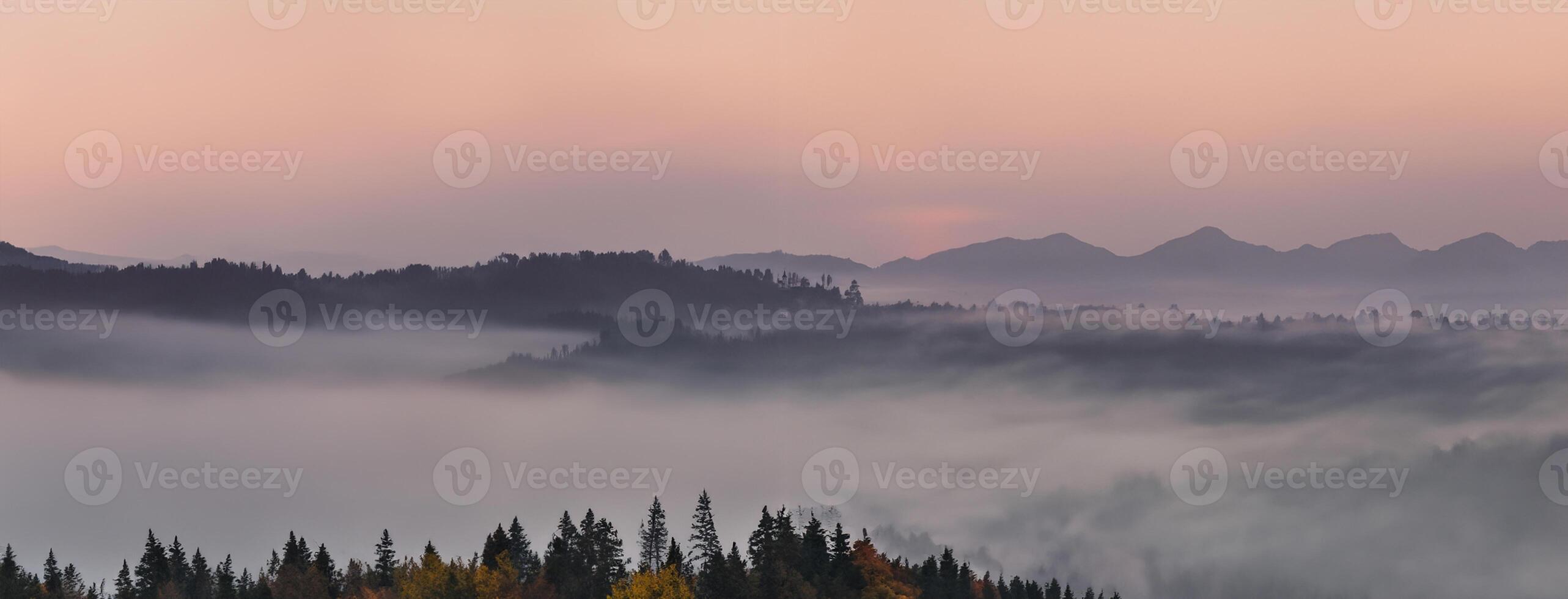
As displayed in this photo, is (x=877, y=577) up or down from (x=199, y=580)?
down

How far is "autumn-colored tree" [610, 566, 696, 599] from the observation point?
116 metres

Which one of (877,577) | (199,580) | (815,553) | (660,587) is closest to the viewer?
(660,587)

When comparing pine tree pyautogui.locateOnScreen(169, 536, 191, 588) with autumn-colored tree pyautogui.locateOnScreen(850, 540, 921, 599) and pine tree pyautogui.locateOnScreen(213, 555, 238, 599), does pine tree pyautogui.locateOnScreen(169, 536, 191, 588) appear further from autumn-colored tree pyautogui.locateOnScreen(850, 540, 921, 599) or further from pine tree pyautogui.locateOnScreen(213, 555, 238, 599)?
autumn-colored tree pyautogui.locateOnScreen(850, 540, 921, 599)

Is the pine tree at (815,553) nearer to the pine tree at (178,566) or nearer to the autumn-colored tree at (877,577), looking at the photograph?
the autumn-colored tree at (877,577)

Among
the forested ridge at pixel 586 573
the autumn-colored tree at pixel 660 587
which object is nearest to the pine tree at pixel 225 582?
the forested ridge at pixel 586 573

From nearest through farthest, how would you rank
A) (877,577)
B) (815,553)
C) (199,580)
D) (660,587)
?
(660,587), (815,553), (877,577), (199,580)

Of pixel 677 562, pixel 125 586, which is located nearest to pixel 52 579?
pixel 125 586

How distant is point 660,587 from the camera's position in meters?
116

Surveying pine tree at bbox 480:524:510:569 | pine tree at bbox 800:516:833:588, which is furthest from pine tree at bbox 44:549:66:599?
pine tree at bbox 800:516:833:588

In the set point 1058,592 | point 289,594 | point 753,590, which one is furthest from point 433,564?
point 1058,592

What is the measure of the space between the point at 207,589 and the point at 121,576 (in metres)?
9.48

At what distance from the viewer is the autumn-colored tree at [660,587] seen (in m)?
116

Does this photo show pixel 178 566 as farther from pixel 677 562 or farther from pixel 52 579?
pixel 677 562

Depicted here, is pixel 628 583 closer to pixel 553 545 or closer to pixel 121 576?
pixel 553 545
